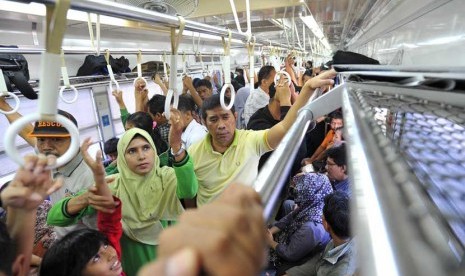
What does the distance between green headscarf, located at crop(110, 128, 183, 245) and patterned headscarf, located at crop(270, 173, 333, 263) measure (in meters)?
1.02

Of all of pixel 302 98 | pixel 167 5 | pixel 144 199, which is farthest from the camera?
pixel 144 199

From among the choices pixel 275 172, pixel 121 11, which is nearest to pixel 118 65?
pixel 121 11

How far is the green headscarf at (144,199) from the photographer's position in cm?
168

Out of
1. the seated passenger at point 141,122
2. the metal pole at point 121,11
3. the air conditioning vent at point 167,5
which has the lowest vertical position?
the seated passenger at point 141,122

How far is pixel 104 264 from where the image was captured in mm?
1269

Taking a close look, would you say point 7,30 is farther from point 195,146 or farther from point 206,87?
point 195,146

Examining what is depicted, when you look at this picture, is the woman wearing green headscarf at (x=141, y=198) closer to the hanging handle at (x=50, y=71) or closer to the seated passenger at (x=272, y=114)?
the seated passenger at (x=272, y=114)

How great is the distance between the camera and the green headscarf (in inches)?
66.0

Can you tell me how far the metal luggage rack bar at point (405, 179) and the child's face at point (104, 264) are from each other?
Result: 107cm

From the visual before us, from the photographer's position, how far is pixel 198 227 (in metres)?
0.21

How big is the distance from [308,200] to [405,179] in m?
2.12

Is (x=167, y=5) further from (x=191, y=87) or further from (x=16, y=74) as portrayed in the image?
(x=191, y=87)

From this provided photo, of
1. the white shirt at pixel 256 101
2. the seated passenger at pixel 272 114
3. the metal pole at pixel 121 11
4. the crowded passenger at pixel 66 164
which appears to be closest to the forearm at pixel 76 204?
the crowded passenger at pixel 66 164

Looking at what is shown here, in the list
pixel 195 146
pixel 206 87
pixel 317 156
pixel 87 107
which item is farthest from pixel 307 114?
pixel 87 107
